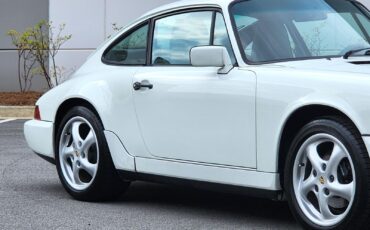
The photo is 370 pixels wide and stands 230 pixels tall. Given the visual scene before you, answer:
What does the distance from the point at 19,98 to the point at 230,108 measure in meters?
13.3

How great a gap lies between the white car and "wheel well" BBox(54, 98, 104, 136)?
0.01 m

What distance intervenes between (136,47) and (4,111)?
10903mm

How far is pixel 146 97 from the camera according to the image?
6.31 metres

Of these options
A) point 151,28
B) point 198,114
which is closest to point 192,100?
point 198,114

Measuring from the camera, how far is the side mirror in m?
5.70

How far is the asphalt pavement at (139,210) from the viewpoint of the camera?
19.6 ft

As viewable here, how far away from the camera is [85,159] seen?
6820 mm

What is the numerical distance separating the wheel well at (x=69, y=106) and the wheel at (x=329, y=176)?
1978 mm

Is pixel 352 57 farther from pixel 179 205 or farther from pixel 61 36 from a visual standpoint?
pixel 61 36

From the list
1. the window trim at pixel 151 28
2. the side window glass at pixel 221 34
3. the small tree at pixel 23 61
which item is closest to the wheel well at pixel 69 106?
the window trim at pixel 151 28

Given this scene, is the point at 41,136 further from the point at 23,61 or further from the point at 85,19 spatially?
the point at 23,61

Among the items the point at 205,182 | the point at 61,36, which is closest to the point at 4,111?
the point at 61,36

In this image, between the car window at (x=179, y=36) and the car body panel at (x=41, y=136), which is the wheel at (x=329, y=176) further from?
the car body panel at (x=41, y=136)

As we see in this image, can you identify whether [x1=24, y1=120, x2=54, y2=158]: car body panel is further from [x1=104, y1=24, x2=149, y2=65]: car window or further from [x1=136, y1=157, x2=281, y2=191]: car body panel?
[x1=136, y1=157, x2=281, y2=191]: car body panel
